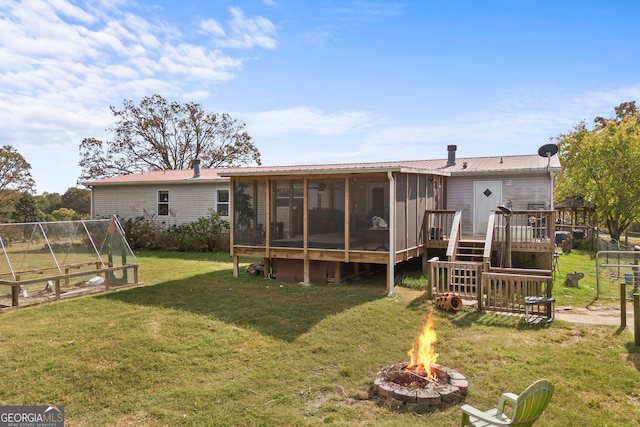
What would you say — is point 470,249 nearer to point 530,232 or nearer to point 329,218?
point 530,232

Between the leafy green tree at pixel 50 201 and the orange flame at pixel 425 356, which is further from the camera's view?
the leafy green tree at pixel 50 201

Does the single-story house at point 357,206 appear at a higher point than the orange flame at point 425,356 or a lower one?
higher

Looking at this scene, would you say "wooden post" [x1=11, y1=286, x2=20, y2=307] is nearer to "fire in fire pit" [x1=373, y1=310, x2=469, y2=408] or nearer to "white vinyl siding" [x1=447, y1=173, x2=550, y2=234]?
"fire in fire pit" [x1=373, y1=310, x2=469, y2=408]

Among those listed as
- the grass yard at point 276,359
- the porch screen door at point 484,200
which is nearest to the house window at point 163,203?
the grass yard at point 276,359

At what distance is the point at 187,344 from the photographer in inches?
250

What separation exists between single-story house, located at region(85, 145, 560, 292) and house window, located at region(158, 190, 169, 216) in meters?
9.14

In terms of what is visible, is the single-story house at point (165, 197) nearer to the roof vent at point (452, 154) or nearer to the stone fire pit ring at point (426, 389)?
the roof vent at point (452, 154)

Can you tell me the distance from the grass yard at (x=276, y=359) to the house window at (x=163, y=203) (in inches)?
424

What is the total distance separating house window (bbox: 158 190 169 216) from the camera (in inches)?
765

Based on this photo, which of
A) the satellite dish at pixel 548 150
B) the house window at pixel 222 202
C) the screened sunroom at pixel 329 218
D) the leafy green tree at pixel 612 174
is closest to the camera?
the screened sunroom at pixel 329 218

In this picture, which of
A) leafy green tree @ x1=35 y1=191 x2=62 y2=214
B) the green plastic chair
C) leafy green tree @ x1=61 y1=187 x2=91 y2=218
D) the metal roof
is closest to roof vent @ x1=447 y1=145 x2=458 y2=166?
the metal roof

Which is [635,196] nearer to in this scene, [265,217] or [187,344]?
[265,217]

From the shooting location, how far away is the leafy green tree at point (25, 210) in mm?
28188

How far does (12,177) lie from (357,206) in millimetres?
28578
